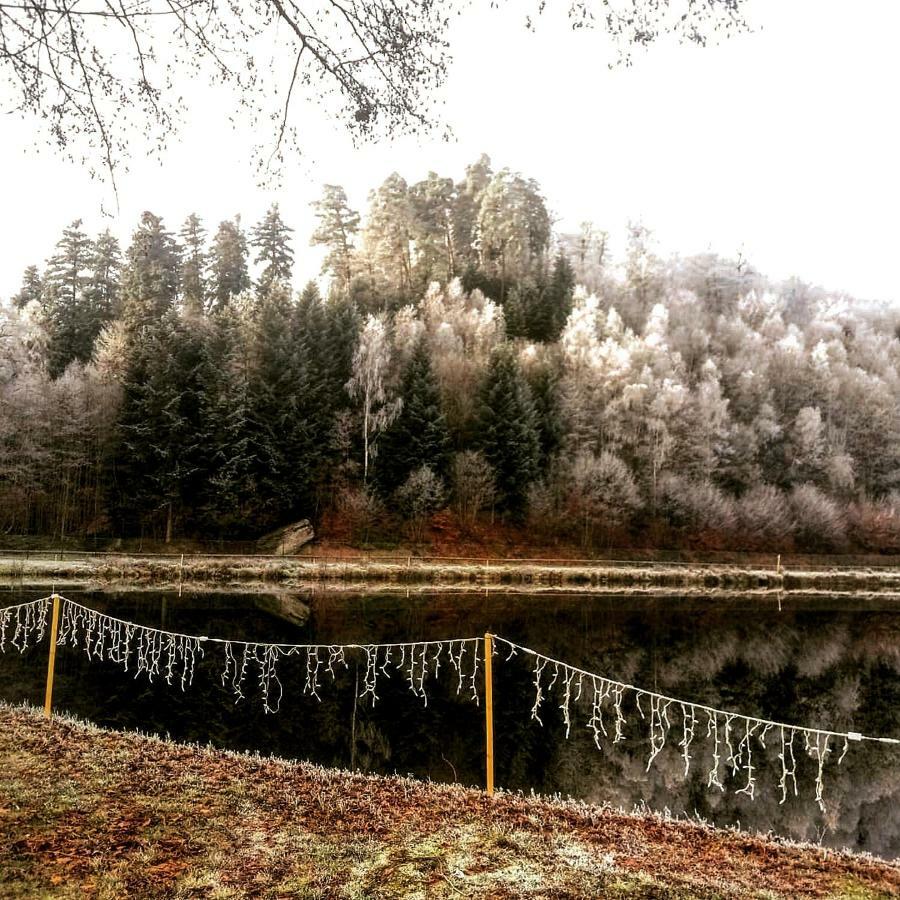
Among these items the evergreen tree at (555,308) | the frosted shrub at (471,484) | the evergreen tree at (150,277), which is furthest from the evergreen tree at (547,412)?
the evergreen tree at (150,277)

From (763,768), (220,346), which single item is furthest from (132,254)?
(763,768)

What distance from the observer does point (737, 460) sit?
53562 mm

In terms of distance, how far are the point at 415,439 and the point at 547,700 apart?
103 ft

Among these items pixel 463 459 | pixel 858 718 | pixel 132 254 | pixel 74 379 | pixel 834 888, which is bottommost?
pixel 858 718

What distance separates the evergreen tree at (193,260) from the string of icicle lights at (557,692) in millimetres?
43301

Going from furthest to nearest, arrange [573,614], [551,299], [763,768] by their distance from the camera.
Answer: [551,299] → [573,614] → [763,768]

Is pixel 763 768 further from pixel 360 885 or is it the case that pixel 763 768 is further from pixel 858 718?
pixel 360 885

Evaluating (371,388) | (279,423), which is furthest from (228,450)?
(371,388)

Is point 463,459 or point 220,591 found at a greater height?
point 463,459

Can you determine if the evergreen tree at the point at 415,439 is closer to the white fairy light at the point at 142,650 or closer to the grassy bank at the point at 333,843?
the white fairy light at the point at 142,650

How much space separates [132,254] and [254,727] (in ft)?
163

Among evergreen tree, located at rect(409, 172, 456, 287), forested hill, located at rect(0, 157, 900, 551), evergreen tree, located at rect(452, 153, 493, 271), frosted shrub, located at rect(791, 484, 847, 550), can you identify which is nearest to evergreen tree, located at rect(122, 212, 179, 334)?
forested hill, located at rect(0, 157, 900, 551)

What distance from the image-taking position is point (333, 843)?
5.51 meters

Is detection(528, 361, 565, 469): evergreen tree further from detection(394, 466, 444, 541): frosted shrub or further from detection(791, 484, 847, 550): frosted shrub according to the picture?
detection(791, 484, 847, 550): frosted shrub
